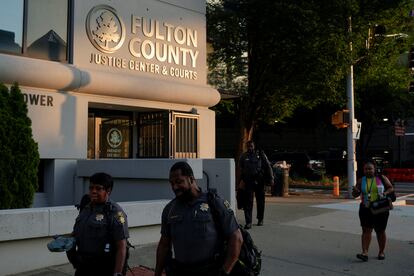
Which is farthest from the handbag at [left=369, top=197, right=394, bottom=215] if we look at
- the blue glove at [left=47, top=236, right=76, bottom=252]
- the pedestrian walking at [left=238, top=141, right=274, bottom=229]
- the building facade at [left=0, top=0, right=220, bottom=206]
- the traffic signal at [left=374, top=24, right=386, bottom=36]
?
the traffic signal at [left=374, top=24, right=386, bottom=36]

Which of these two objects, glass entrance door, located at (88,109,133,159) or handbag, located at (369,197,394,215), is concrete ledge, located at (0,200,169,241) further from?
glass entrance door, located at (88,109,133,159)

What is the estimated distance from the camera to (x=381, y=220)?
25.0ft

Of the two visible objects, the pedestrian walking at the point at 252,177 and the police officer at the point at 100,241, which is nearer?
the police officer at the point at 100,241

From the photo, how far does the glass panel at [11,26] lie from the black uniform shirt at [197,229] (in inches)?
338

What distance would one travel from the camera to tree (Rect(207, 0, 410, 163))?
54.3ft

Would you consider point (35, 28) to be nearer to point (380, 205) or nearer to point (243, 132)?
point (380, 205)

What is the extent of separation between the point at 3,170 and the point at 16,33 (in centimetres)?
376

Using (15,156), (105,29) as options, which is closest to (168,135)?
(105,29)

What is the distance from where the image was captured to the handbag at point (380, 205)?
7.54m

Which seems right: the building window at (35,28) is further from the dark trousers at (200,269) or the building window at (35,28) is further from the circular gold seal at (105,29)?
the dark trousers at (200,269)

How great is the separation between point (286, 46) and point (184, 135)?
524cm

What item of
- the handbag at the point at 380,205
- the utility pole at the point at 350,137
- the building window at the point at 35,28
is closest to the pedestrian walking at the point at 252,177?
the handbag at the point at 380,205

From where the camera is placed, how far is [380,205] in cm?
755

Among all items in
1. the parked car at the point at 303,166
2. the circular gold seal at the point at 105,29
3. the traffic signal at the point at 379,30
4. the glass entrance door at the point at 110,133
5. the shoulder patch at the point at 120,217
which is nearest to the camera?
the shoulder patch at the point at 120,217
